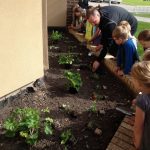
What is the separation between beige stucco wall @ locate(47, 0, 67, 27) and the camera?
33.3 ft

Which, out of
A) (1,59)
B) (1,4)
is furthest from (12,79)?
(1,4)

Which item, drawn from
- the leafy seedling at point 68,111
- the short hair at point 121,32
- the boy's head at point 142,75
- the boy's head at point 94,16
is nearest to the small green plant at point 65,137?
the leafy seedling at point 68,111

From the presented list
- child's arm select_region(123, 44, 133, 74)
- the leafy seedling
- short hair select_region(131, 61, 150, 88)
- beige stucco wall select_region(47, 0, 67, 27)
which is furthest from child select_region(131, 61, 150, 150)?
beige stucco wall select_region(47, 0, 67, 27)

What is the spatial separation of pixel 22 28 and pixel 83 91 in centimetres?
148

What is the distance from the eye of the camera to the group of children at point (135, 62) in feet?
9.34

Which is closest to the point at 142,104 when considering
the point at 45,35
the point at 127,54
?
the point at 127,54

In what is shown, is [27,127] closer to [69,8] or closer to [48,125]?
[48,125]

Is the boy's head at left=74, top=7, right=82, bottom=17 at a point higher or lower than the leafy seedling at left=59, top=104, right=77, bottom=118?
higher

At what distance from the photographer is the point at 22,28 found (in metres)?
5.20

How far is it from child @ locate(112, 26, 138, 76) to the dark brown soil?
428 mm

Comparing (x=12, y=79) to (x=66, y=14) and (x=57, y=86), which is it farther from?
(x=66, y=14)

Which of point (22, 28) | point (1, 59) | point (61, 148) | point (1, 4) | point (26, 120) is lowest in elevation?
point (61, 148)

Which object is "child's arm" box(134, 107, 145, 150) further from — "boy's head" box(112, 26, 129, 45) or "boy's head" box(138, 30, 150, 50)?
"boy's head" box(112, 26, 129, 45)

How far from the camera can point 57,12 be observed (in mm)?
10234
